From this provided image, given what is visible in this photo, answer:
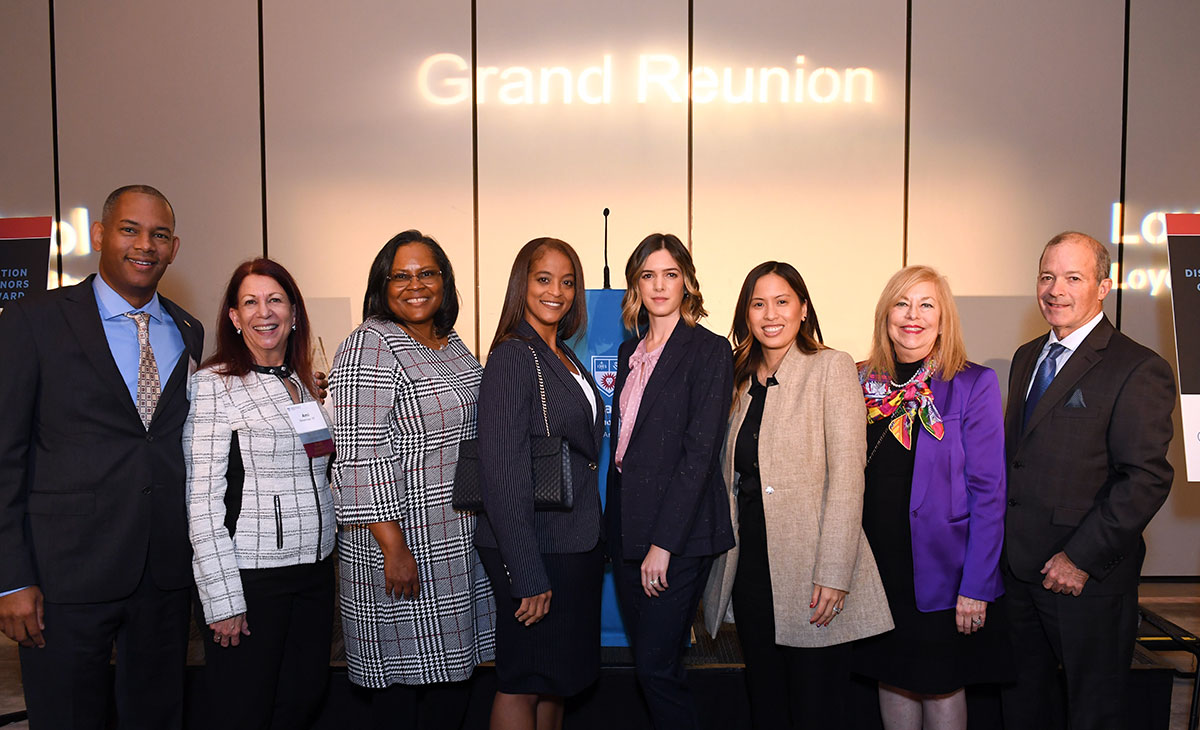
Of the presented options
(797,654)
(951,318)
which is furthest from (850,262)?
(797,654)

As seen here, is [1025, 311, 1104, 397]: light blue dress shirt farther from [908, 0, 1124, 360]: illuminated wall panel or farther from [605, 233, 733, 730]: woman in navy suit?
[908, 0, 1124, 360]: illuminated wall panel

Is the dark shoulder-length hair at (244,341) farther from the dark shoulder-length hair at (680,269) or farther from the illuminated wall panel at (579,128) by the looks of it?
the illuminated wall panel at (579,128)

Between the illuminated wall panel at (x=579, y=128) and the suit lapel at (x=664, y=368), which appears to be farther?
the illuminated wall panel at (x=579, y=128)

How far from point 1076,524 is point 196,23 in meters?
5.81

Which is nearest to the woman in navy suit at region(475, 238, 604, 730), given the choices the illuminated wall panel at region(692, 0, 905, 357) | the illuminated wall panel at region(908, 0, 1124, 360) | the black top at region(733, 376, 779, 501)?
the black top at region(733, 376, 779, 501)

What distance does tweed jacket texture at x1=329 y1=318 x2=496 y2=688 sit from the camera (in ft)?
7.06

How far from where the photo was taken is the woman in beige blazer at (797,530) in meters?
2.18

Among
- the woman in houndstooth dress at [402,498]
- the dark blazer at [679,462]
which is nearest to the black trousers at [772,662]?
the dark blazer at [679,462]

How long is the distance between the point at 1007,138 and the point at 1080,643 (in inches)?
149

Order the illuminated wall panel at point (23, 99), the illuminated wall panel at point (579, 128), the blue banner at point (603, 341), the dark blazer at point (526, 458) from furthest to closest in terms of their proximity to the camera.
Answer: the illuminated wall panel at point (23, 99), the illuminated wall panel at point (579, 128), the blue banner at point (603, 341), the dark blazer at point (526, 458)

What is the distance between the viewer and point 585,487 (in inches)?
86.0

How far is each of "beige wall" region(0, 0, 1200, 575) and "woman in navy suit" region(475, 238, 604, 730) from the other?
9.04ft

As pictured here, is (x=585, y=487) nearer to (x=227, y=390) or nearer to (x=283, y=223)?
(x=227, y=390)

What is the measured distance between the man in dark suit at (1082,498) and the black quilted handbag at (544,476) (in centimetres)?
153
